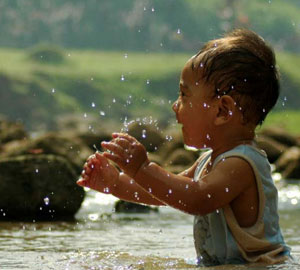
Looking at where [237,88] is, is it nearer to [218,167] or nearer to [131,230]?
[218,167]

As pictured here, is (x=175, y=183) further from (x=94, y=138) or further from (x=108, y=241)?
(x=94, y=138)

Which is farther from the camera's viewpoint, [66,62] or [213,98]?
[66,62]

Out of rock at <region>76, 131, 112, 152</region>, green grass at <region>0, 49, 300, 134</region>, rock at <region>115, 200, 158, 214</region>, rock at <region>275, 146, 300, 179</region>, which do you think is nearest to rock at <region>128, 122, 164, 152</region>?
rock at <region>76, 131, 112, 152</region>

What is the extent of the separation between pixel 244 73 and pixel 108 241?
2.56 metres

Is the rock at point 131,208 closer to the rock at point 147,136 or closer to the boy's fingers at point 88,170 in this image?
the boy's fingers at point 88,170

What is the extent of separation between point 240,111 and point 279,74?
11.5 inches

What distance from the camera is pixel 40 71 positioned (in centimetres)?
7912

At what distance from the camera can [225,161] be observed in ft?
14.8

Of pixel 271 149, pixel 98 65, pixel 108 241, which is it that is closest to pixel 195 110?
pixel 108 241

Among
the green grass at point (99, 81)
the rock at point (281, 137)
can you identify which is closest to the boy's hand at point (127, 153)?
the rock at point (281, 137)

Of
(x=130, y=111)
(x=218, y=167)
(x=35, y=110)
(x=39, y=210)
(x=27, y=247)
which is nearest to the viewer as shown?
(x=218, y=167)

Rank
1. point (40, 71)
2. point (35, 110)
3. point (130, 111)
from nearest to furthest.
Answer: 1. point (35, 110)
2. point (130, 111)
3. point (40, 71)

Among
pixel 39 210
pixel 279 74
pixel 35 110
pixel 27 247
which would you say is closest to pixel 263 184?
pixel 279 74

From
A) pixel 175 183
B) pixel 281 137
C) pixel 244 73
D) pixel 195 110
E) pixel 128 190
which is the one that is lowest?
pixel 281 137
